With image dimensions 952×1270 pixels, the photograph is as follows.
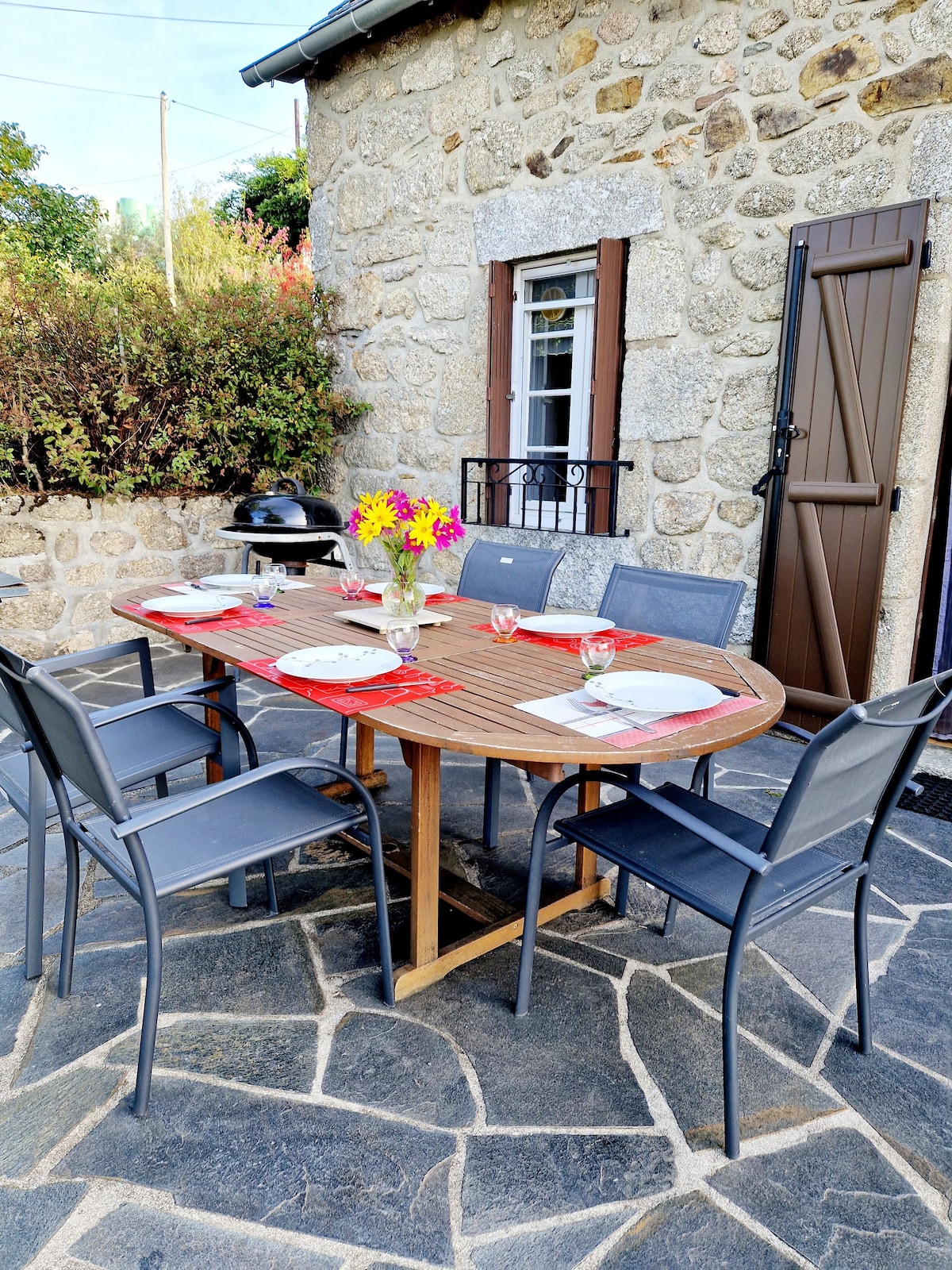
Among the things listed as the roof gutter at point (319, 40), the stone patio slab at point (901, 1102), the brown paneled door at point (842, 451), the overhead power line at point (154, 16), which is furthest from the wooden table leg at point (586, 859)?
the overhead power line at point (154, 16)

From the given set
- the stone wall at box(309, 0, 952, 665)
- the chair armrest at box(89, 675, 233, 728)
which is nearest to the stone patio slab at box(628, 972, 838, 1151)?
the chair armrest at box(89, 675, 233, 728)

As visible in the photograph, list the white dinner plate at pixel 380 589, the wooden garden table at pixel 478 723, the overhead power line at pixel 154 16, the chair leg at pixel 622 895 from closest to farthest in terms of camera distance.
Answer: the wooden garden table at pixel 478 723 → the chair leg at pixel 622 895 → the white dinner plate at pixel 380 589 → the overhead power line at pixel 154 16

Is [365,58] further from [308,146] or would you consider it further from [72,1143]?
[72,1143]

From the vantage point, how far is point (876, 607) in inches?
128

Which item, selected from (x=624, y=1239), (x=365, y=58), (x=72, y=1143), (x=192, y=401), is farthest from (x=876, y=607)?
(x=365, y=58)

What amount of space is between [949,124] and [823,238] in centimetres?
52

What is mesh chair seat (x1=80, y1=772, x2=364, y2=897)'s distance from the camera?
1.56 metres

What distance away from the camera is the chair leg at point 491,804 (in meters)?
2.49

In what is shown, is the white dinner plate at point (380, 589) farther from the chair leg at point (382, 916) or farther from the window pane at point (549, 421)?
the window pane at point (549, 421)

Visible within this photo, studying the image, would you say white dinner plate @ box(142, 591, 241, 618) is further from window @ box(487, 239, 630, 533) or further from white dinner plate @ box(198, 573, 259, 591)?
window @ box(487, 239, 630, 533)

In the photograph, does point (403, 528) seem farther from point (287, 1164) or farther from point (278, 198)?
point (278, 198)

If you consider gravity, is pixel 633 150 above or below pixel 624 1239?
above

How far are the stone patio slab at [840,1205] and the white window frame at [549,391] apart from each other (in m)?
3.14

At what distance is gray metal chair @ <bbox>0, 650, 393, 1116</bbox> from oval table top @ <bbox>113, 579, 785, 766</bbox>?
25 centimetres
